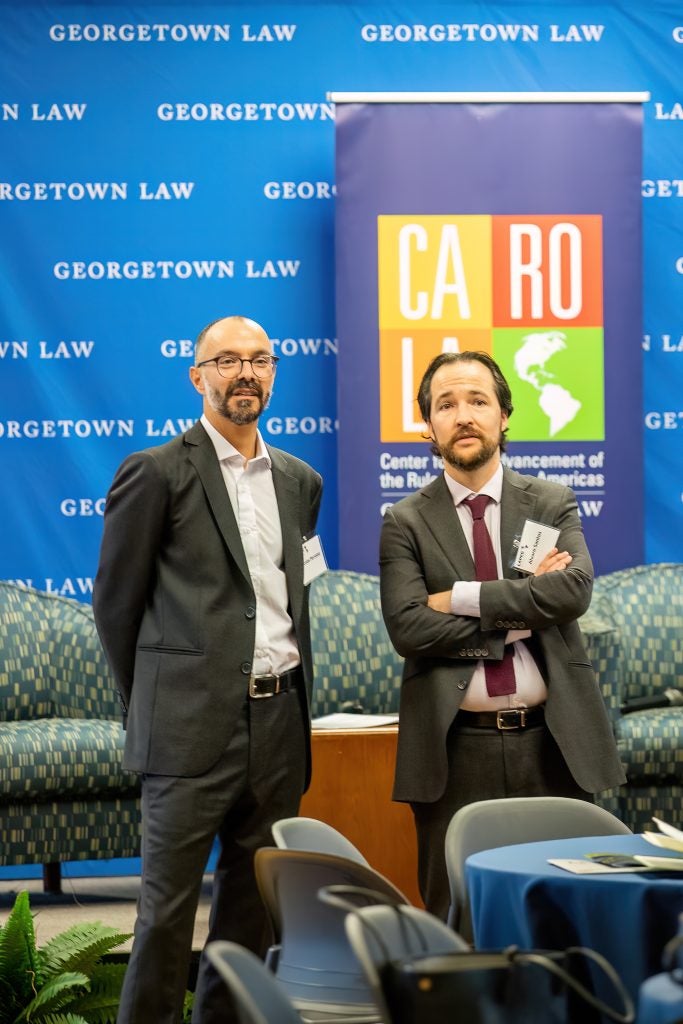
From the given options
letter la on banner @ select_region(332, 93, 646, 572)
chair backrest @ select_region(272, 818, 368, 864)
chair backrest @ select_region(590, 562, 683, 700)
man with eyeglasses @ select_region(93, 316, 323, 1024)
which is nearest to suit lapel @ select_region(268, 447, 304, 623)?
man with eyeglasses @ select_region(93, 316, 323, 1024)

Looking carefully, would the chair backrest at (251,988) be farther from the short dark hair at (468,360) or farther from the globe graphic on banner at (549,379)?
the globe graphic on banner at (549,379)

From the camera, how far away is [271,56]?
6102 millimetres

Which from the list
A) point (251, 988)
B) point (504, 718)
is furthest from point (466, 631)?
point (251, 988)

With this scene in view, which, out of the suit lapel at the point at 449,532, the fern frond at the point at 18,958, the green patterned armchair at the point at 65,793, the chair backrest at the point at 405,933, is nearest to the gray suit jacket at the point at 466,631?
the suit lapel at the point at 449,532

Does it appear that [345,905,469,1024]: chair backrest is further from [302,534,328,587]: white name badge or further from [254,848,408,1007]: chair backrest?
[302,534,328,587]: white name badge

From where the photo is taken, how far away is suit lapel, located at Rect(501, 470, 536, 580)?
12.0 ft

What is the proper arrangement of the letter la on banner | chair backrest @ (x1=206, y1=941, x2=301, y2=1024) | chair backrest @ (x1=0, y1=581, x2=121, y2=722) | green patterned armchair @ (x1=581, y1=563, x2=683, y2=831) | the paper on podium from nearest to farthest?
1. chair backrest @ (x1=206, y1=941, x2=301, y2=1024)
2. the paper on podium
3. green patterned armchair @ (x1=581, y1=563, x2=683, y2=831)
4. chair backrest @ (x1=0, y1=581, x2=121, y2=722)
5. the letter la on banner

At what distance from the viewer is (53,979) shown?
3.66m

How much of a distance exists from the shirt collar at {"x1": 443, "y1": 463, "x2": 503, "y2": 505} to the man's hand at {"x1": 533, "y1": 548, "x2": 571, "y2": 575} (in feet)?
0.64

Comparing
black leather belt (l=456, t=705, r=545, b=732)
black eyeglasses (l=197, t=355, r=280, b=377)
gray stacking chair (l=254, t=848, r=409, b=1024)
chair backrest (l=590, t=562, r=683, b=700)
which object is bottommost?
gray stacking chair (l=254, t=848, r=409, b=1024)

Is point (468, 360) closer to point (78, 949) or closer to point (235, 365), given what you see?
point (235, 365)

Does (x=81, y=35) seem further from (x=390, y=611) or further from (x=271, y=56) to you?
(x=390, y=611)

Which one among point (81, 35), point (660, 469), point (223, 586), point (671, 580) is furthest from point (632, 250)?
point (223, 586)

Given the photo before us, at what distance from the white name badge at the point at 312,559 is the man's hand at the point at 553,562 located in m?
0.57
